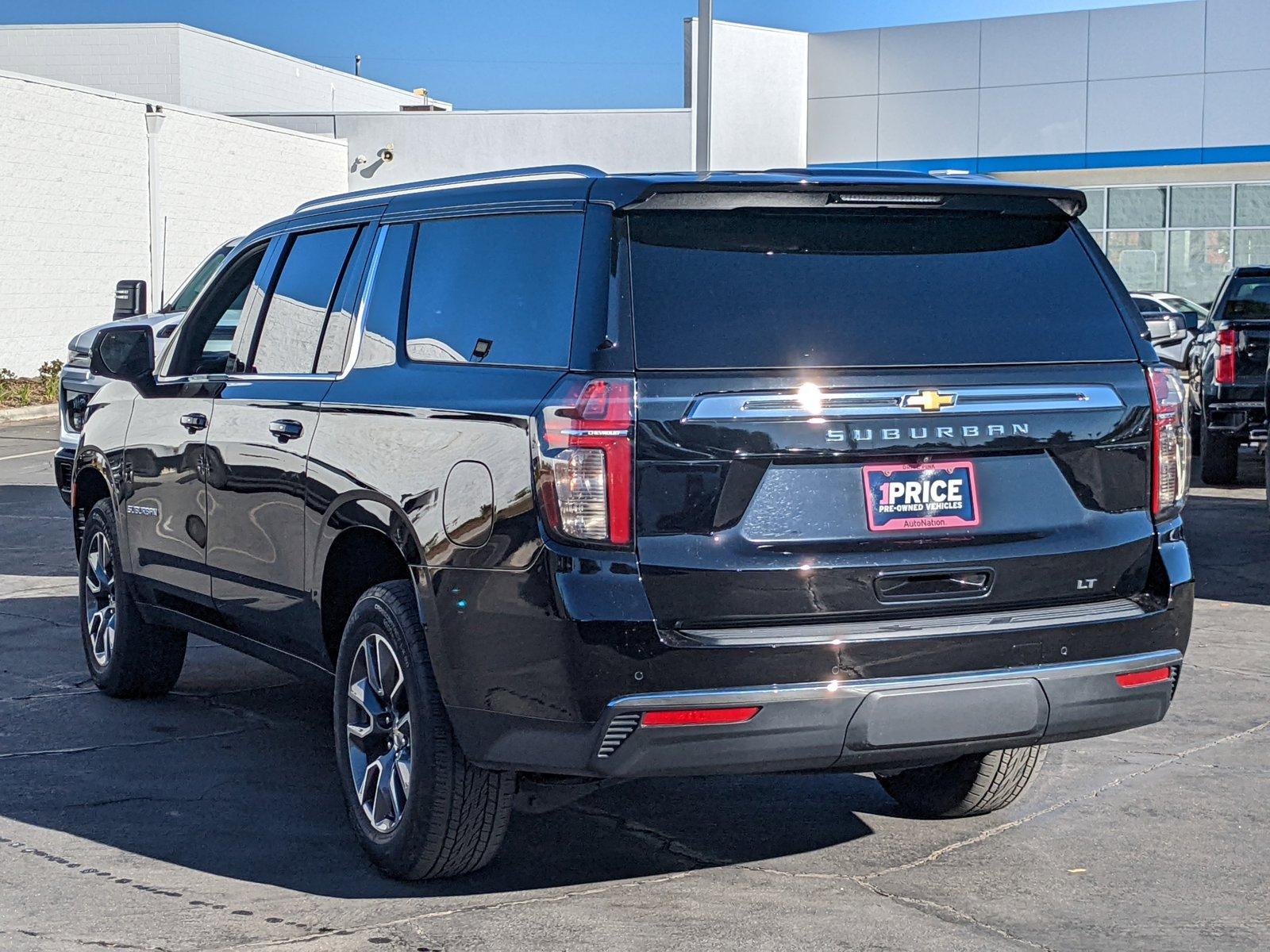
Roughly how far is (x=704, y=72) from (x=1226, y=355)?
6.67m

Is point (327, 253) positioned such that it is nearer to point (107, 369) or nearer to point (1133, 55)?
point (107, 369)

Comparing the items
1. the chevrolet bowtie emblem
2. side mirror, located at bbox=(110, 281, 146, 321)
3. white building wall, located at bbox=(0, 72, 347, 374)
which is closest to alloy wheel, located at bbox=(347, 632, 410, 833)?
the chevrolet bowtie emblem

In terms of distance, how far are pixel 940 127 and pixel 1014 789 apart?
34559 millimetres

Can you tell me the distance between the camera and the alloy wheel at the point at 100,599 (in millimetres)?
7141

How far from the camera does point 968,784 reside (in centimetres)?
536

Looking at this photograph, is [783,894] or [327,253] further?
[327,253]

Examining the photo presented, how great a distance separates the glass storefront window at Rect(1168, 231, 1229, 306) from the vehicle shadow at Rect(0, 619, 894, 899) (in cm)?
3239

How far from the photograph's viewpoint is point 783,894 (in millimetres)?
4707

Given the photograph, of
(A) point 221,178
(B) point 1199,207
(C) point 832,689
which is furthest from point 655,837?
(B) point 1199,207

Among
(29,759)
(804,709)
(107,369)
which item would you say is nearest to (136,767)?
(29,759)

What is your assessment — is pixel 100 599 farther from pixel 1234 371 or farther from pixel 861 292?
pixel 1234 371

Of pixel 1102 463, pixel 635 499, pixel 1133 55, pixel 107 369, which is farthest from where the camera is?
pixel 1133 55

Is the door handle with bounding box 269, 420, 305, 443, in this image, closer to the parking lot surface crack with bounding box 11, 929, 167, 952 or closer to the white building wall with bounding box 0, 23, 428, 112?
the parking lot surface crack with bounding box 11, 929, 167, 952

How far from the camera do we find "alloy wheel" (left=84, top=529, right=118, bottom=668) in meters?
7.14
